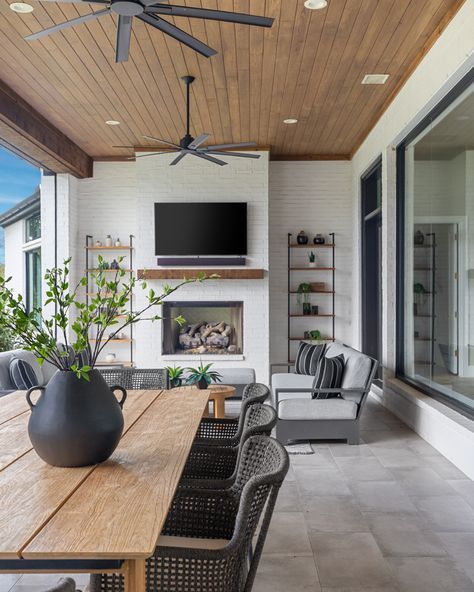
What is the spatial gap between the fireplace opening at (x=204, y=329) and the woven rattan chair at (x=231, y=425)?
519 cm

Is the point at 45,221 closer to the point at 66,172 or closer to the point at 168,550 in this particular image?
the point at 66,172

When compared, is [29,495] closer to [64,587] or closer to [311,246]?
[64,587]

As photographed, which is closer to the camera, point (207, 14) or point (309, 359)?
point (207, 14)

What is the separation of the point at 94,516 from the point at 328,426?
3.80m

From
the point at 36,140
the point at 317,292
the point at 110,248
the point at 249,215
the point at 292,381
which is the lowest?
the point at 292,381

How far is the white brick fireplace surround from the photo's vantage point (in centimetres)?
835

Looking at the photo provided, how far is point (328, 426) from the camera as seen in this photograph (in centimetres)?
512

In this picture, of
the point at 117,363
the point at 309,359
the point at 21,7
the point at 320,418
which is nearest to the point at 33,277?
A: the point at 117,363

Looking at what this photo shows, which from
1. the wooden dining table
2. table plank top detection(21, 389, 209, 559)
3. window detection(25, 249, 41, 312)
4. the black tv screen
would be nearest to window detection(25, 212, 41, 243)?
window detection(25, 249, 41, 312)

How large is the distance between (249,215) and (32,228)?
10.4 feet

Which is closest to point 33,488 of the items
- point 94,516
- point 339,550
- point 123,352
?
point 94,516

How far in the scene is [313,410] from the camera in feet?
16.8

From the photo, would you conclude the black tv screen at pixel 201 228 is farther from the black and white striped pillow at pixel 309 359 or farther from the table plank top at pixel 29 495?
the table plank top at pixel 29 495

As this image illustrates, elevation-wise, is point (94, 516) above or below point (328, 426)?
above
